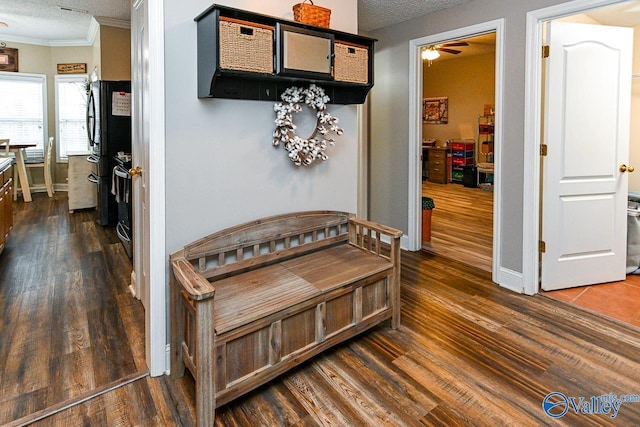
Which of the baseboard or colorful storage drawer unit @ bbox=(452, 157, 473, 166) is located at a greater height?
colorful storage drawer unit @ bbox=(452, 157, 473, 166)

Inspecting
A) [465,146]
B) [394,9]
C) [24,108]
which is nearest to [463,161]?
[465,146]

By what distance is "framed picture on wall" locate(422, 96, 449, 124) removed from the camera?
9492 millimetres

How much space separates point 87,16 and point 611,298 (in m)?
6.33

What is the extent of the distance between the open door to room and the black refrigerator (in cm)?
436

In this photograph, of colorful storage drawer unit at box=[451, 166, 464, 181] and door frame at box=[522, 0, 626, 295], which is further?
colorful storage drawer unit at box=[451, 166, 464, 181]

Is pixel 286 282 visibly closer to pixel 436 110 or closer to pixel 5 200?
pixel 5 200

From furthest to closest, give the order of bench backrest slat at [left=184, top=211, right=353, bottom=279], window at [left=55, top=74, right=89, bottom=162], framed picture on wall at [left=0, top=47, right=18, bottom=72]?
window at [left=55, top=74, right=89, bottom=162]
framed picture on wall at [left=0, top=47, right=18, bottom=72]
bench backrest slat at [left=184, top=211, right=353, bottom=279]

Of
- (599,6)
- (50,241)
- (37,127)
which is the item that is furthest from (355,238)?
(37,127)

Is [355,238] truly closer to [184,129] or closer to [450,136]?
[184,129]

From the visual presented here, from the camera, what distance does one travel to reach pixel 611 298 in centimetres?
304

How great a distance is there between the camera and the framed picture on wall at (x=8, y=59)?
6.60m

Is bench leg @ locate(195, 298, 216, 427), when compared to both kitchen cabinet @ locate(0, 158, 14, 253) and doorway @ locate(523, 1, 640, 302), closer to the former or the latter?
doorway @ locate(523, 1, 640, 302)

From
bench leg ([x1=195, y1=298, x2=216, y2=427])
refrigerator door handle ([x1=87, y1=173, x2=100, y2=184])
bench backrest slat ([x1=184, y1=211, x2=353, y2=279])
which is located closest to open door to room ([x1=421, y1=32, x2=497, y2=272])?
bench backrest slat ([x1=184, y1=211, x2=353, y2=279])

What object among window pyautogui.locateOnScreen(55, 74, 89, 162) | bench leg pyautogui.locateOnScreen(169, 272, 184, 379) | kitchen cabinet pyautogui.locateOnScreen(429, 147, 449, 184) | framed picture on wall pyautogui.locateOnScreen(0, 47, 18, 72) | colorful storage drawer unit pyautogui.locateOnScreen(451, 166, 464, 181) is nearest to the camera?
bench leg pyautogui.locateOnScreen(169, 272, 184, 379)
